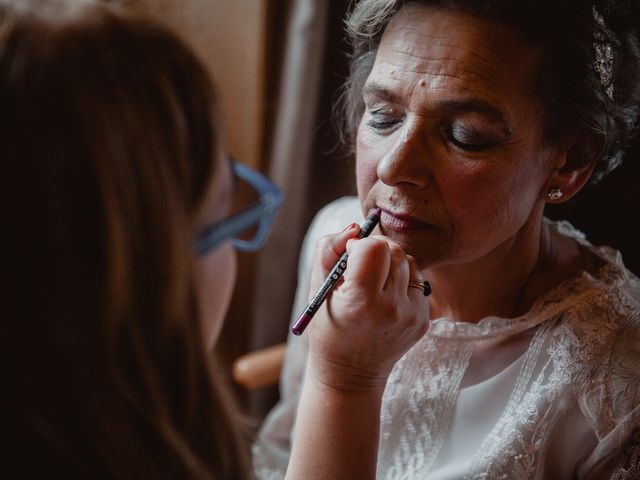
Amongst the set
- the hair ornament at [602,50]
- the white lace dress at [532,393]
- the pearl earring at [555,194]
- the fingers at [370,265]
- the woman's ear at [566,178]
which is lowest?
the white lace dress at [532,393]

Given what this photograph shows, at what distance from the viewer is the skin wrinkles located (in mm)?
968

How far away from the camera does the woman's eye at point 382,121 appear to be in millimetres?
1056

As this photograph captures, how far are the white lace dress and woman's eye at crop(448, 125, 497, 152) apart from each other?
0.30 m

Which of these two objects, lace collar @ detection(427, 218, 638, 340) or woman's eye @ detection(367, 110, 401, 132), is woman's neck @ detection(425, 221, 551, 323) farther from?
woman's eye @ detection(367, 110, 401, 132)

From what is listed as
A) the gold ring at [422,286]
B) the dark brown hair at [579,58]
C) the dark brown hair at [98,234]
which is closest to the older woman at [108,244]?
the dark brown hair at [98,234]

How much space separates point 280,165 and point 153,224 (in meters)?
1.28

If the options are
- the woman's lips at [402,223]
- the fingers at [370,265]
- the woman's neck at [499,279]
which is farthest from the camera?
the woman's neck at [499,279]

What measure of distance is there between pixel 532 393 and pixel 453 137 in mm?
440

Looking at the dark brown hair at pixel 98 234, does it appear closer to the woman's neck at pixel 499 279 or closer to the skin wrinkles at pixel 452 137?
the skin wrinkles at pixel 452 137

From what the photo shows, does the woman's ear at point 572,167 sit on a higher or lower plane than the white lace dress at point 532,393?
higher

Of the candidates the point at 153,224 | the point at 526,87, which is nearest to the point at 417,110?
the point at 526,87

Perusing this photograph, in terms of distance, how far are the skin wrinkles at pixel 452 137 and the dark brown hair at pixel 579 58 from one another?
0.07ft

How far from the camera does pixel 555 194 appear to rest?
1.10 metres

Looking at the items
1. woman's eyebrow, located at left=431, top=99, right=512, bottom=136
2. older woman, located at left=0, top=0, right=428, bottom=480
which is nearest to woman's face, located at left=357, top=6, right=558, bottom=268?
woman's eyebrow, located at left=431, top=99, right=512, bottom=136
